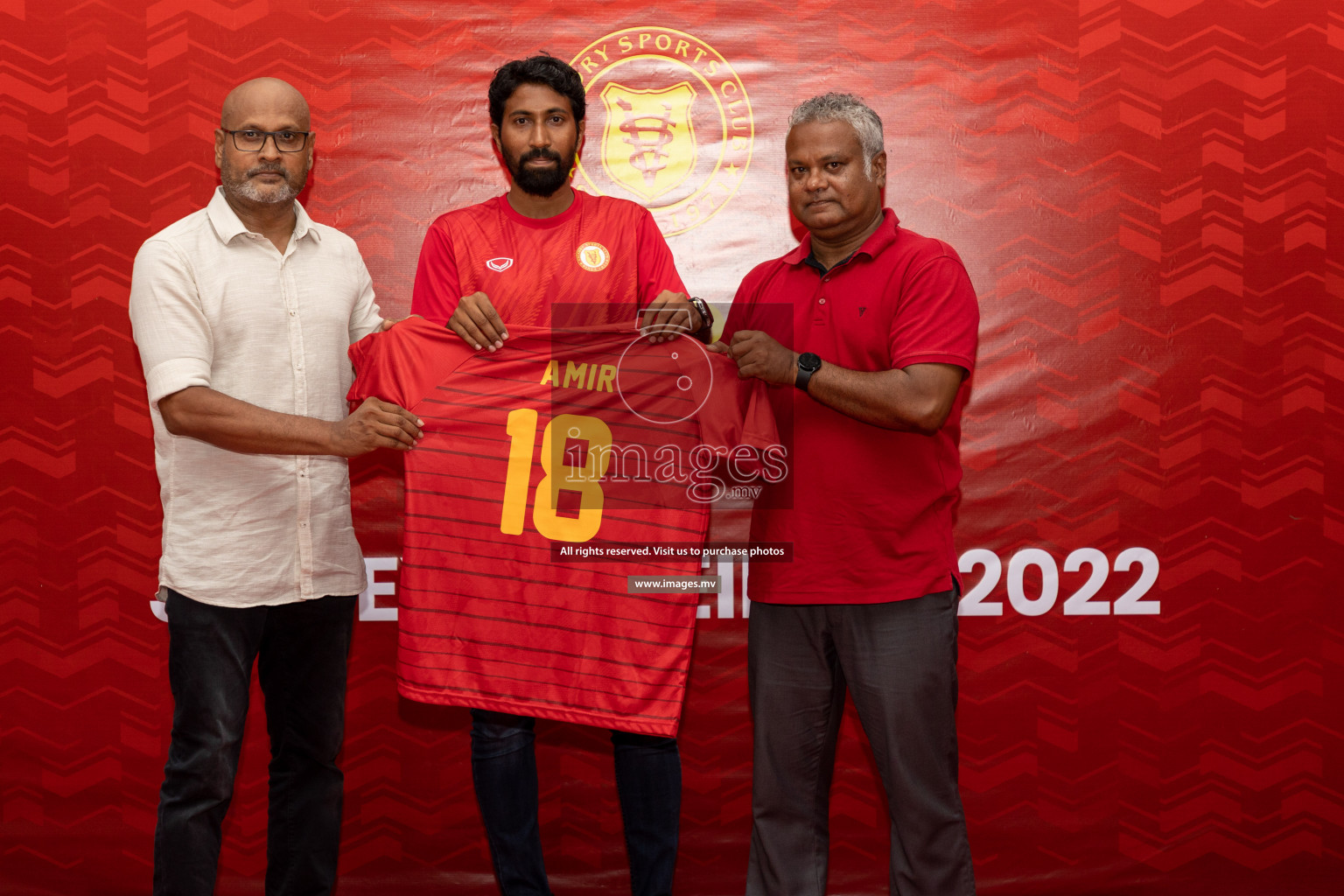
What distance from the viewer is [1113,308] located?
2.75m

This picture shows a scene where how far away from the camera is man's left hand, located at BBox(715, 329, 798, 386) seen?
179 centimetres

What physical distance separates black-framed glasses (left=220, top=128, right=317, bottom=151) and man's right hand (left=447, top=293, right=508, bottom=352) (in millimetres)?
581

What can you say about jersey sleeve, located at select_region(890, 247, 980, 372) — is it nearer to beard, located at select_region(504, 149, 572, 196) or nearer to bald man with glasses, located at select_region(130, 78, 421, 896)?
beard, located at select_region(504, 149, 572, 196)

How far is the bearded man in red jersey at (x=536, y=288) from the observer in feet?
6.61

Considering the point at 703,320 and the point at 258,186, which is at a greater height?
the point at 258,186

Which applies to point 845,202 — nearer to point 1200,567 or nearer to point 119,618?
point 1200,567

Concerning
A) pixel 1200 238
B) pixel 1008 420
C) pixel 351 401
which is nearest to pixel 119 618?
pixel 351 401

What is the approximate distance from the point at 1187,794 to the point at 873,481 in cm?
177

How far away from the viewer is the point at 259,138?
2.03 m

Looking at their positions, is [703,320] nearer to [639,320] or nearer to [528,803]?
[639,320]

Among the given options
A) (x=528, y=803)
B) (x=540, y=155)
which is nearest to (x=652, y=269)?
(x=540, y=155)

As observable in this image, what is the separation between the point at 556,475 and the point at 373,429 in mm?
397

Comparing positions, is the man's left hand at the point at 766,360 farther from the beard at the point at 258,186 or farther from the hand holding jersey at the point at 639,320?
the beard at the point at 258,186

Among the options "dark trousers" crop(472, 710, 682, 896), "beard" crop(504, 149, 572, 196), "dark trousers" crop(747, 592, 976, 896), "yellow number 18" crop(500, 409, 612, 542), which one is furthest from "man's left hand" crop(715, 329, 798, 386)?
"dark trousers" crop(472, 710, 682, 896)
